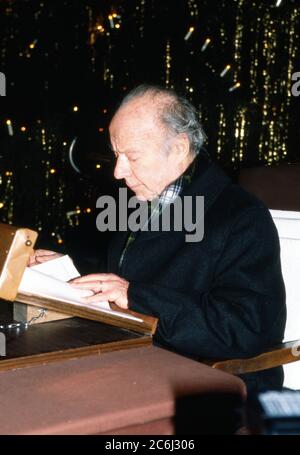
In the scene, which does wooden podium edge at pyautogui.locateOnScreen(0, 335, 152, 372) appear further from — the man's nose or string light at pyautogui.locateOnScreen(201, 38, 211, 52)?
string light at pyautogui.locateOnScreen(201, 38, 211, 52)

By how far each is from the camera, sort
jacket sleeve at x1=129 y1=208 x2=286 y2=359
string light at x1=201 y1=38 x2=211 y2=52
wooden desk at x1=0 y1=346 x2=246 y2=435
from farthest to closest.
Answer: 1. string light at x1=201 y1=38 x2=211 y2=52
2. jacket sleeve at x1=129 y1=208 x2=286 y2=359
3. wooden desk at x1=0 y1=346 x2=246 y2=435

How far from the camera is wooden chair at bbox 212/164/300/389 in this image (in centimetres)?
153

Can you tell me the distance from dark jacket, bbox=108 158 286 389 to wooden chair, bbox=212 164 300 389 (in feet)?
0.12

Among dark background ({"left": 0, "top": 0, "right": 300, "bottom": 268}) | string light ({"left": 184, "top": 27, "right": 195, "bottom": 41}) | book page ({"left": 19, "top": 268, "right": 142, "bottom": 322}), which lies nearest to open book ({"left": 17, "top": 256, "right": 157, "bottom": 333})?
book page ({"left": 19, "top": 268, "right": 142, "bottom": 322})

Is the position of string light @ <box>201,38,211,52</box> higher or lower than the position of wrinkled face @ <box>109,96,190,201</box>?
higher

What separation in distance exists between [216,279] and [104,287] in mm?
375

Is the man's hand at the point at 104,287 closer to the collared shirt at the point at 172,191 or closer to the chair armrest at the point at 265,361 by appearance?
the chair armrest at the point at 265,361

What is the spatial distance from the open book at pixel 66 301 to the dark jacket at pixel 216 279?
3.8 inches

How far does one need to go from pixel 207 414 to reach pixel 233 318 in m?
0.48

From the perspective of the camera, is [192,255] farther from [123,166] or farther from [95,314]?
[95,314]

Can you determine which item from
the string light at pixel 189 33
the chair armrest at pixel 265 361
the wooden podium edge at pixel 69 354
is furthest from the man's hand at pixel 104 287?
the string light at pixel 189 33

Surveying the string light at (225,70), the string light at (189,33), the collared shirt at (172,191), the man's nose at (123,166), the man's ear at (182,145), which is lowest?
the collared shirt at (172,191)

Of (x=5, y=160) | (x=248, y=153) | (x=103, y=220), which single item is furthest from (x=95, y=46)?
(x=103, y=220)

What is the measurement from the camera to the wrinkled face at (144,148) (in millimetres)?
1591
